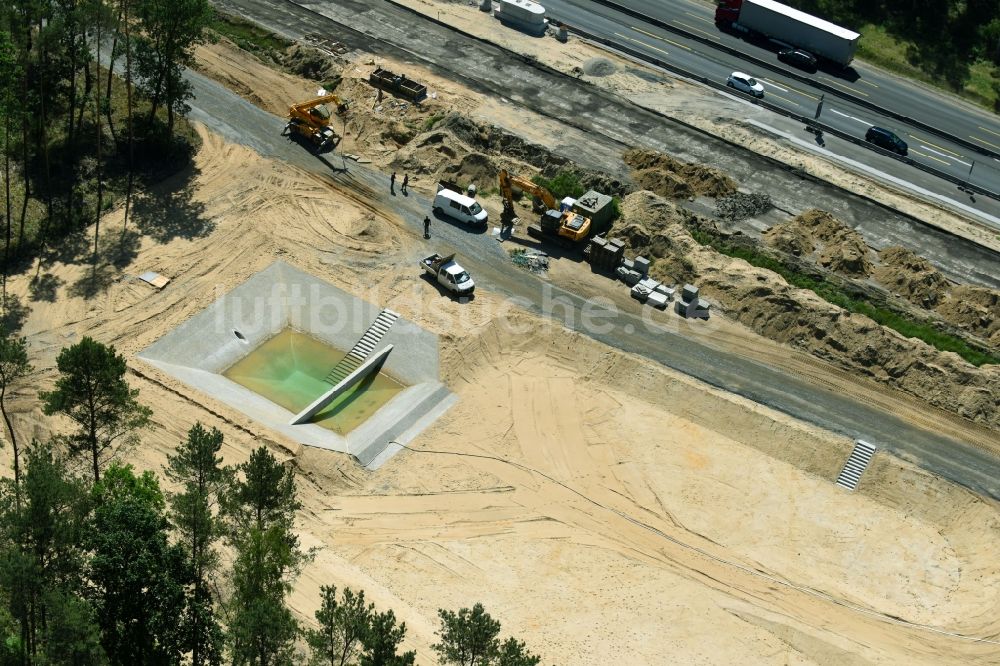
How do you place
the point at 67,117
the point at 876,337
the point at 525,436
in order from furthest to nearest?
the point at 67,117, the point at 876,337, the point at 525,436

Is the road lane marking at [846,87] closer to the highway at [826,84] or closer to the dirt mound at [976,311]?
the highway at [826,84]

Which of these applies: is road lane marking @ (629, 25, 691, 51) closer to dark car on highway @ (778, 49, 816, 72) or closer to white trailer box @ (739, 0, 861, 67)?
white trailer box @ (739, 0, 861, 67)

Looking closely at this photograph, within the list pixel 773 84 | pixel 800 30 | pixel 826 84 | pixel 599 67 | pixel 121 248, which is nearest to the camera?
pixel 121 248

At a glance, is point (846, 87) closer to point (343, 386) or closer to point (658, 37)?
point (658, 37)

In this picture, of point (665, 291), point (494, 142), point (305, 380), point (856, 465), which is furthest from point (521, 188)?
point (856, 465)

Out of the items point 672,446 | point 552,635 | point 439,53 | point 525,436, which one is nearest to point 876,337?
point 672,446

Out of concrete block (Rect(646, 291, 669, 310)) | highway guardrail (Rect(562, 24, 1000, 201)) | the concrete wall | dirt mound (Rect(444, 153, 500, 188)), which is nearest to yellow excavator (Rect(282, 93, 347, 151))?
dirt mound (Rect(444, 153, 500, 188))

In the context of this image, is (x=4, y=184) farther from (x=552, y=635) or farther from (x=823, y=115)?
(x=823, y=115)
